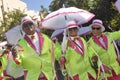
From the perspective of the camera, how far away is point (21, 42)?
24.5 ft

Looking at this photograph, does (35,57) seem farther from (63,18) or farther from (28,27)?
(63,18)

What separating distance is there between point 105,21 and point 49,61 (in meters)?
24.7

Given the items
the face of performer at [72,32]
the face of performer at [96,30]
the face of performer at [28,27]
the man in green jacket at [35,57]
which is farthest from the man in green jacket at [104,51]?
the face of performer at [28,27]

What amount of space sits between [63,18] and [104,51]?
1.01 metres

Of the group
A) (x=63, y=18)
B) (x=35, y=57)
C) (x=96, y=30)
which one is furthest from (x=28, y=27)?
(x=96, y=30)

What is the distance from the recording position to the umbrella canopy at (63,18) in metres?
8.15

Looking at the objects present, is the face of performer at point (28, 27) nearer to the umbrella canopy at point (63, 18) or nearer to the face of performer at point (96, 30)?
the umbrella canopy at point (63, 18)

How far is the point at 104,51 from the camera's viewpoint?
836cm

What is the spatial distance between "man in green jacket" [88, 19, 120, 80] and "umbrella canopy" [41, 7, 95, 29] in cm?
35

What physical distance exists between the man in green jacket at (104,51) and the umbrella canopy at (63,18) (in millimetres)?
346

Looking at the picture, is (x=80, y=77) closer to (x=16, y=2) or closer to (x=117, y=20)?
(x=117, y=20)

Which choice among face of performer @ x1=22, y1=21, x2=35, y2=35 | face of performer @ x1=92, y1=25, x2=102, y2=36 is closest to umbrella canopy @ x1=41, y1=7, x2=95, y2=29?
face of performer @ x1=92, y1=25, x2=102, y2=36

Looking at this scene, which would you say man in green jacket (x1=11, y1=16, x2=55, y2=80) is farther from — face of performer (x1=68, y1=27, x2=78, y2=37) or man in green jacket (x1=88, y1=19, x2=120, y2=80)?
man in green jacket (x1=88, y1=19, x2=120, y2=80)

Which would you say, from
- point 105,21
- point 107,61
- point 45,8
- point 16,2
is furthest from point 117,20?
point 16,2
